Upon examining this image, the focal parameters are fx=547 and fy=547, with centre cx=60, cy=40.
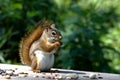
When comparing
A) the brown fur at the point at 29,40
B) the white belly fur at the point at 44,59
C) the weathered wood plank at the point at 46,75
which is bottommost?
the weathered wood plank at the point at 46,75

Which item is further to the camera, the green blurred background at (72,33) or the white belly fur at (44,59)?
the green blurred background at (72,33)

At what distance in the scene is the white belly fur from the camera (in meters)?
4.54

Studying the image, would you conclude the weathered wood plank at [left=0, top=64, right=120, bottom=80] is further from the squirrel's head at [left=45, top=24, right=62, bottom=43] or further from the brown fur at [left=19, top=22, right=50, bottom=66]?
the squirrel's head at [left=45, top=24, right=62, bottom=43]

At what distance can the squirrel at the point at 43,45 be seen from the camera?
4500 mm

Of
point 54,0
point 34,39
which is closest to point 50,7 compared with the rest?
point 54,0

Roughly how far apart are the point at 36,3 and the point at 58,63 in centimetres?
103

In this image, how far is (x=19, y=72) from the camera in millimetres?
4555

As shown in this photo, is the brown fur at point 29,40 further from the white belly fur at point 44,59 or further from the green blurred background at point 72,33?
the green blurred background at point 72,33

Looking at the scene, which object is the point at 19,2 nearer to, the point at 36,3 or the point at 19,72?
the point at 36,3

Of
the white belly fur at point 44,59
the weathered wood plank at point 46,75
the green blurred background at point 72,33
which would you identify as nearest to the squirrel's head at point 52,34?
the white belly fur at point 44,59

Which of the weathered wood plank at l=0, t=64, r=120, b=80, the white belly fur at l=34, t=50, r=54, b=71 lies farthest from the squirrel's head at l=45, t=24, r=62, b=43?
the weathered wood plank at l=0, t=64, r=120, b=80

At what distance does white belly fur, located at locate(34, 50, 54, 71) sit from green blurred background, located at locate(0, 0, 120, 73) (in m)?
2.04

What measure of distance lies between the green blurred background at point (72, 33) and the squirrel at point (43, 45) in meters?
1.93

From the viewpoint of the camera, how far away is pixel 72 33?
22.6 feet
